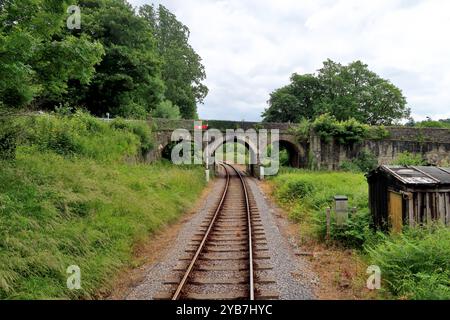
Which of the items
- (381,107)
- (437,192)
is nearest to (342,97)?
(381,107)

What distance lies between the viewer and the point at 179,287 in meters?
6.22

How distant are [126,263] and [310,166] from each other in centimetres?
2348

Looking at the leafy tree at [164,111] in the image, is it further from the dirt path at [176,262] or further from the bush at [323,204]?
the dirt path at [176,262]

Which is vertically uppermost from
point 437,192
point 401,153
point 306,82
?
point 306,82

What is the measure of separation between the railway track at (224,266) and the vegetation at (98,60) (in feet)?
18.9

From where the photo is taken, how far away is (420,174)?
866 centimetres

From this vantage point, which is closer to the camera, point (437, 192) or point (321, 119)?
point (437, 192)

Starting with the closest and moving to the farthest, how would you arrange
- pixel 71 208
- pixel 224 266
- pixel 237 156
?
1. pixel 224 266
2. pixel 71 208
3. pixel 237 156

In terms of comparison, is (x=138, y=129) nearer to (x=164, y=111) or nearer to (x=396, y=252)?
(x=164, y=111)

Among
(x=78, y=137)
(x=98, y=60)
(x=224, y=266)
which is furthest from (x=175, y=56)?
(x=224, y=266)

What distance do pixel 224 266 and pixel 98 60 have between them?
22.2ft

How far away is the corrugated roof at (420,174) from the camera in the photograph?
8.00 metres

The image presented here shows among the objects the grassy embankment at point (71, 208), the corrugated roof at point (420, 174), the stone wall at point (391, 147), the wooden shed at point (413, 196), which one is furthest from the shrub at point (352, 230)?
the stone wall at point (391, 147)
